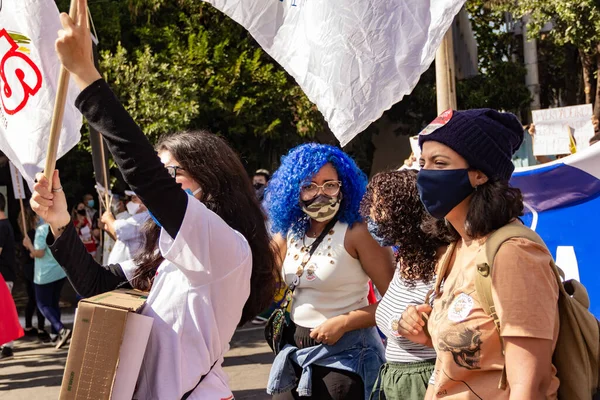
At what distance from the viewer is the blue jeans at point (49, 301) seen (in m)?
9.19

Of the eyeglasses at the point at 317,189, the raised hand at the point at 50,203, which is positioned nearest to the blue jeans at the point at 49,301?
the eyeglasses at the point at 317,189

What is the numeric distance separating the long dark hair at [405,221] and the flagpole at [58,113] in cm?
157

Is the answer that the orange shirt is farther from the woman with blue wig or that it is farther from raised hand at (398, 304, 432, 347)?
the woman with blue wig

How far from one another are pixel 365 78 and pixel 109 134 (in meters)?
1.40

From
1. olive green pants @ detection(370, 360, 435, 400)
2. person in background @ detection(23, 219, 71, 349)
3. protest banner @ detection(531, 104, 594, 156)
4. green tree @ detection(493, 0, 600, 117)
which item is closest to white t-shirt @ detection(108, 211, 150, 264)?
person in background @ detection(23, 219, 71, 349)

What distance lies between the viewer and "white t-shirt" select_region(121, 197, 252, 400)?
2.11 meters

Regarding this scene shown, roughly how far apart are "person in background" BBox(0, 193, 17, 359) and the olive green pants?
6370 millimetres

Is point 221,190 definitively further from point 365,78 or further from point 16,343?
point 16,343

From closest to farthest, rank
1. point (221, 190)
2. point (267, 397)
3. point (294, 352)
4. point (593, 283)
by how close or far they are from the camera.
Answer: point (221, 190)
point (294, 352)
point (593, 283)
point (267, 397)

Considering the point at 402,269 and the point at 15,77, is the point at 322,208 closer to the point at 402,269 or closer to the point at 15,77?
the point at 402,269

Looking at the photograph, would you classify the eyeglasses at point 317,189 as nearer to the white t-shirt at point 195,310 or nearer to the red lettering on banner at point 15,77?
the red lettering on banner at point 15,77

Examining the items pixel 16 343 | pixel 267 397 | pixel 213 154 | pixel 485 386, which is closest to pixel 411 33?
pixel 213 154

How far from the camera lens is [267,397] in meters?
6.62

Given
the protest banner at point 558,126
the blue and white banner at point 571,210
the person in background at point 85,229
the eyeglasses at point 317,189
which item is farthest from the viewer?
the person in background at point 85,229
